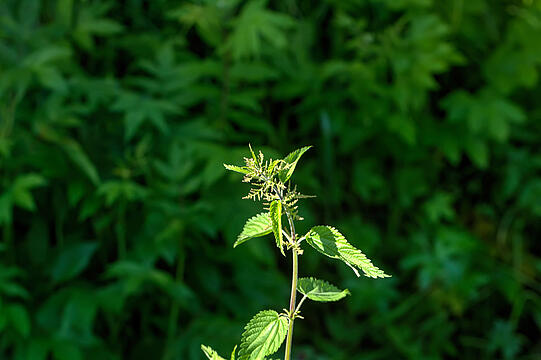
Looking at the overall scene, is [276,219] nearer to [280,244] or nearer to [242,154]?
[280,244]

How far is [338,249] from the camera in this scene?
0.60 meters

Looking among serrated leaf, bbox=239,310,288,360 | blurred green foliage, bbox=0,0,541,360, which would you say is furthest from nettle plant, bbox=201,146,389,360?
blurred green foliage, bbox=0,0,541,360

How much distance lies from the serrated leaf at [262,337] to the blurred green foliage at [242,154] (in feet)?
4.00

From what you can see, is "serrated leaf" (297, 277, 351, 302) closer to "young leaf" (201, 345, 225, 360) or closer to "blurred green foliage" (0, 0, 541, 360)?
"young leaf" (201, 345, 225, 360)

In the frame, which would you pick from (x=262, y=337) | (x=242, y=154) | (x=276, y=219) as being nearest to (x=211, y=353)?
(x=262, y=337)

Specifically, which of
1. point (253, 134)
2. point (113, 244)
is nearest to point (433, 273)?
point (253, 134)

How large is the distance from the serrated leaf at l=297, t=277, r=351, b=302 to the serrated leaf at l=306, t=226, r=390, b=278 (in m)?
0.05

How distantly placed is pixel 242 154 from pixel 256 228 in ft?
4.61

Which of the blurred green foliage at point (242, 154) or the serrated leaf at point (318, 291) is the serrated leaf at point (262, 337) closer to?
the serrated leaf at point (318, 291)

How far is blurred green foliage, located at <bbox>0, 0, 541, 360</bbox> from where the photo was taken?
190 centimetres

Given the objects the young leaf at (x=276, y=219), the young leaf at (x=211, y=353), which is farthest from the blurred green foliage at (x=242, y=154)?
the young leaf at (x=276, y=219)

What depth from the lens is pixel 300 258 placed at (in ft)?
8.39

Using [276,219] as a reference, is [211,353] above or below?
below

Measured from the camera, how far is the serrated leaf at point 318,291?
633 millimetres
